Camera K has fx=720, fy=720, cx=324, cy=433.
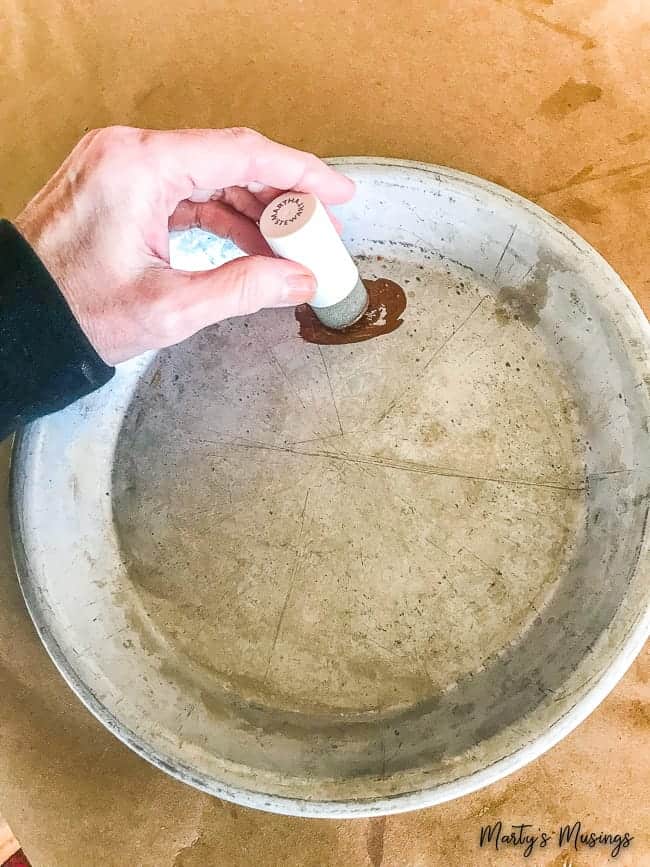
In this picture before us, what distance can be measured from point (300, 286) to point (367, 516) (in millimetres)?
305

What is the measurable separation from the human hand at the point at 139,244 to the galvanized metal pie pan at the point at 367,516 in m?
0.18

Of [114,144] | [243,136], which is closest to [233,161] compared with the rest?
[243,136]

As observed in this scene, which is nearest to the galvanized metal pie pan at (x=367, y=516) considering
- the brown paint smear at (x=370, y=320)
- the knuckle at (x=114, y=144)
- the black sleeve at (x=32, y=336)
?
the brown paint smear at (x=370, y=320)

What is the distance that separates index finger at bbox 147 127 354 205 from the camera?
0.84 m

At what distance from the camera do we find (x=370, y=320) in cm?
101

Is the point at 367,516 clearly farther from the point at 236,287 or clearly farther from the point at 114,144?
the point at 114,144

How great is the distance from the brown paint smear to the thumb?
0.17 meters

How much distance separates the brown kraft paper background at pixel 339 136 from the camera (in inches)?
38.0

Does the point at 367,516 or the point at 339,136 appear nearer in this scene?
the point at 367,516

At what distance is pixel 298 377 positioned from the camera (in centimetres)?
100

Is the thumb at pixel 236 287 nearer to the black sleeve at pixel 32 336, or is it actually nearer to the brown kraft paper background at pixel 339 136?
the black sleeve at pixel 32 336

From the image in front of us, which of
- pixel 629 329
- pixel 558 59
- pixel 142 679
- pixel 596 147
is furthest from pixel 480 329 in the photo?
pixel 142 679

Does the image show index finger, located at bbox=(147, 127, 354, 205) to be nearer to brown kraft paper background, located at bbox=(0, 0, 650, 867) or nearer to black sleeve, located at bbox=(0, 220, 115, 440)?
black sleeve, located at bbox=(0, 220, 115, 440)

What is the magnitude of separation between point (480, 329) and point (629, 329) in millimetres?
202
